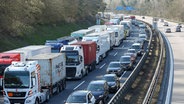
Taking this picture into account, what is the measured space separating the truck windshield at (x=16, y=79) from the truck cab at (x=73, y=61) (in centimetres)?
1256

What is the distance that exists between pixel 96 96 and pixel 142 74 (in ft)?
57.2

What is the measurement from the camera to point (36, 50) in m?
40.0

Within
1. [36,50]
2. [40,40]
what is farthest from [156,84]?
[40,40]

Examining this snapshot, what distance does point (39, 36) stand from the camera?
77625mm

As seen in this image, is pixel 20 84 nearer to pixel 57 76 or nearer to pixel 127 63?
pixel 57 76

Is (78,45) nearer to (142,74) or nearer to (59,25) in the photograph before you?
(142,74)

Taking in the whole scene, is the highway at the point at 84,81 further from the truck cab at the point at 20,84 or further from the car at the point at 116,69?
the truck cab at the point at 20,84

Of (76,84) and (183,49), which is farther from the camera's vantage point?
(183,49)

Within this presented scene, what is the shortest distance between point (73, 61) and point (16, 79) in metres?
13.0

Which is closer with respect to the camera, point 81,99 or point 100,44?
point 81,99

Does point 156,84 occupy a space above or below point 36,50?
below

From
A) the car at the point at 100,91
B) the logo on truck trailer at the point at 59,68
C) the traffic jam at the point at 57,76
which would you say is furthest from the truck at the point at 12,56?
the car at the point at 100,91

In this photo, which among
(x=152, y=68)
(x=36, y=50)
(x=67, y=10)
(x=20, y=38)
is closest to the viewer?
(x=36, y=50)

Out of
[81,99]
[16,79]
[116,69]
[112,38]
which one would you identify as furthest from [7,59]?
[112,38]
